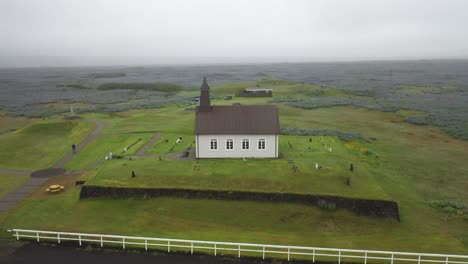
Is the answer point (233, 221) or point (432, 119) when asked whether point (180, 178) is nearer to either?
point (233, 221)

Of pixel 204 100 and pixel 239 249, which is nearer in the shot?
pixel 239 249

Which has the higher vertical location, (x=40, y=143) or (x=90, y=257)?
(x=40, y=143)

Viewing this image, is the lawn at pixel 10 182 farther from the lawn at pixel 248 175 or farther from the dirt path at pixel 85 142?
the lawn at pixel 248 175

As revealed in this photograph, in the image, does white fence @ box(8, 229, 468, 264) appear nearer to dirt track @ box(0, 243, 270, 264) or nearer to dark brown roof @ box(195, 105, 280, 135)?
dirt track @ box(0, 243, 270, 264)

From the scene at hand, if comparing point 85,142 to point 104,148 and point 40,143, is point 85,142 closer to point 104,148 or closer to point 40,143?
point 104,148

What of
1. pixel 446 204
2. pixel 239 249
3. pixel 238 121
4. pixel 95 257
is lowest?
pixel 446 204

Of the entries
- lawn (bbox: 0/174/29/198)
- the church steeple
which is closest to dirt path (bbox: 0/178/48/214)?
lawn (bbox: 0/174/29/198)

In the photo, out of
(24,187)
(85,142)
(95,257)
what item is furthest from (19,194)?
(85,142)
